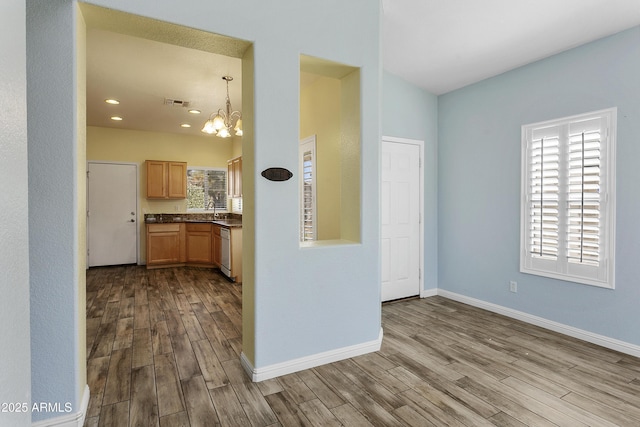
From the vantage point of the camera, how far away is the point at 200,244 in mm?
6617

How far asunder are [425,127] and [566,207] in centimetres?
192

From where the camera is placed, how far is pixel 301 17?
2502 mm

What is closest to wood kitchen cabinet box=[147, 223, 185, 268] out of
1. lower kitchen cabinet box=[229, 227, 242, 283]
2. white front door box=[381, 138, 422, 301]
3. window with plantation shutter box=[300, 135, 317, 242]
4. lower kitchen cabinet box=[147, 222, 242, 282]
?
lower kitchen cabinet box=[147, 222, 242, 282]

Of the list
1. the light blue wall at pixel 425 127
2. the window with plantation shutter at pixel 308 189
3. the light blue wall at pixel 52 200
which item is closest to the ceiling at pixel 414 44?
the light blue wall at pixel 425 127

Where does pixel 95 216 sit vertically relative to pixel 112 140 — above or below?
below

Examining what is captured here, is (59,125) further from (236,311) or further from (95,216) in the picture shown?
(95,216)

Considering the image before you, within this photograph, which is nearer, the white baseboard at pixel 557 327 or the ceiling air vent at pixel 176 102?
the white baseboard at pixel 557 327

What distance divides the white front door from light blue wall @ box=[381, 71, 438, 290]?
133 millimetres

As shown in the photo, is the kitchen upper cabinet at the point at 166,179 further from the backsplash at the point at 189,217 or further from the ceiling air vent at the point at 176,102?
the ceiling air vent at the point at 176,102

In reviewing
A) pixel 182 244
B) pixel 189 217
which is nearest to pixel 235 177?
pixel 189 217

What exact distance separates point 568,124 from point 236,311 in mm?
→ 3979

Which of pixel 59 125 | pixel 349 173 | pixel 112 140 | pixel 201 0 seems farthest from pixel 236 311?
pixel 112 140

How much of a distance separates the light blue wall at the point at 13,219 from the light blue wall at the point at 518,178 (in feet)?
13.2

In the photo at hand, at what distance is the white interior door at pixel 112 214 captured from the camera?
656cm
